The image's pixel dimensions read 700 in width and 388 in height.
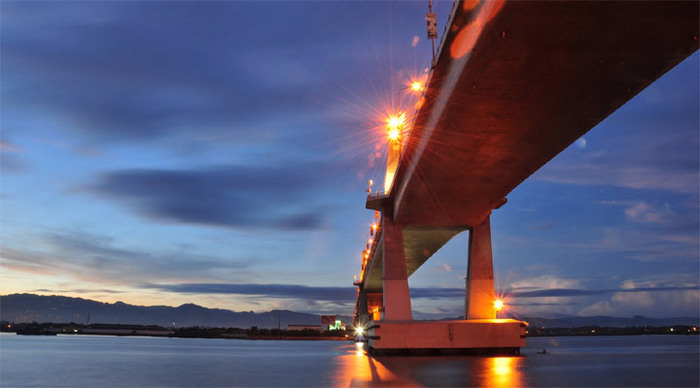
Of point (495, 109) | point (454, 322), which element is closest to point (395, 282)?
point (454, 322)

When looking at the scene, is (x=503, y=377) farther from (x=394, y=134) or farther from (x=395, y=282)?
(x=394, y=134)

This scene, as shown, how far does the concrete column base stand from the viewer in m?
41.6

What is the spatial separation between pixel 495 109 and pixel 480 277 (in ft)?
75.8

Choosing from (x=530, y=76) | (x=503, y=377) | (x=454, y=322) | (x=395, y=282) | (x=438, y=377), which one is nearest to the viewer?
(x=530, y=76)

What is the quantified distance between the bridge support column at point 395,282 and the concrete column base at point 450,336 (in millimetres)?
2276

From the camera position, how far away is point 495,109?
82.3 feet

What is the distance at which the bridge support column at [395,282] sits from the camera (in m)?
44.8

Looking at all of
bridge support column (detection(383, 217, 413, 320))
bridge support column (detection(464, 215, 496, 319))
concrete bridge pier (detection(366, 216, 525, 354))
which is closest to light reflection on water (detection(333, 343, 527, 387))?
concrete bridge pier (detection(366, 216, 525, 354))

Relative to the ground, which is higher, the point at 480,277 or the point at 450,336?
the point at 480,277

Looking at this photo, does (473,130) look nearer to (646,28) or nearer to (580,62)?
(580,62)

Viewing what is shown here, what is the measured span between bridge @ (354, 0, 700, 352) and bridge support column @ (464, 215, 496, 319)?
78mm

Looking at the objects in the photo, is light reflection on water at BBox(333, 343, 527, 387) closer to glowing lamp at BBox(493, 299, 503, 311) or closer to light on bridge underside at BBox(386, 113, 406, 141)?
glowing lamp at BBox(493, 299, 503, 311)

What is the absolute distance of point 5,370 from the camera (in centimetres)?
3397

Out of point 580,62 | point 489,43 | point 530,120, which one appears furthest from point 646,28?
point 530,120
